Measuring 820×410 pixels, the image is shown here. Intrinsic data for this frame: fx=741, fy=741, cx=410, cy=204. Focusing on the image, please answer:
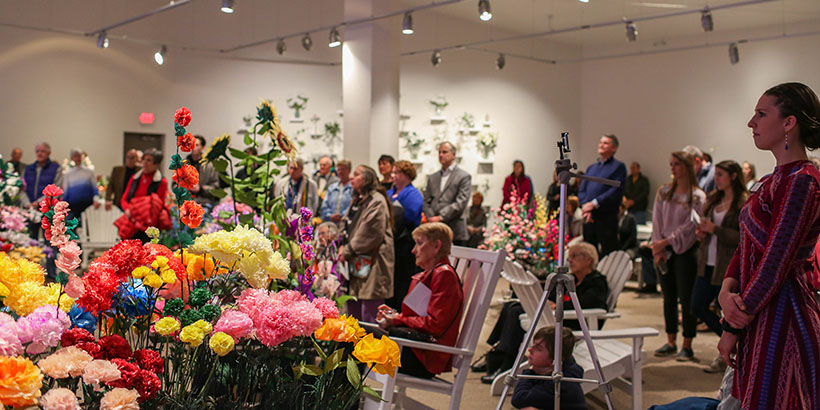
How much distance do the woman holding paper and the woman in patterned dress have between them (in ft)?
10.7

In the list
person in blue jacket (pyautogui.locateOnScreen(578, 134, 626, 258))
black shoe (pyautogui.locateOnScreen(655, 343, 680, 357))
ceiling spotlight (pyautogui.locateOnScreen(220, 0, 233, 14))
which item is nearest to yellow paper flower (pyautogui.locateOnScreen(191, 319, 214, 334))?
black shoe (pyautogui.locateOnScreen(655, 343, 680, 357))

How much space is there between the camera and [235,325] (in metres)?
1.33

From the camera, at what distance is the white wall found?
11359 millimetres

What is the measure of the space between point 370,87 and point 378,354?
741 cm

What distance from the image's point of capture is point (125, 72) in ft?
37.1

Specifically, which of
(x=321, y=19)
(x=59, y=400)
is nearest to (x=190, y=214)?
(x=59, y=400)

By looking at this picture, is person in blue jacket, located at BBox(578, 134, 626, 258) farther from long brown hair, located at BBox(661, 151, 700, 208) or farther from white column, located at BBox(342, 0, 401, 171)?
white column, located at BBox(342, 0, 401, 171)

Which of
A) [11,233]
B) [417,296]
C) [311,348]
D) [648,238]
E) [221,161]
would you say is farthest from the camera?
[648,238]

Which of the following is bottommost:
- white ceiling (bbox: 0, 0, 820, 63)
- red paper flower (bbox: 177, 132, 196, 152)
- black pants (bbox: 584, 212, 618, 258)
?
black pants (bbox: 584, 212, 618, 258)

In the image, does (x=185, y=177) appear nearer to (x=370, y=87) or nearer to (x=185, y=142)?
(x=185, y=142)

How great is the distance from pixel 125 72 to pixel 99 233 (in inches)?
121

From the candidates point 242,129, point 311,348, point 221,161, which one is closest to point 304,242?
point 221,161

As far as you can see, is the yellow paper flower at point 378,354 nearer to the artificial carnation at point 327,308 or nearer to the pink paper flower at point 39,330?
the artificial carnation at point 327,308

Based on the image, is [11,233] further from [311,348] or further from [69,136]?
[69,136]
